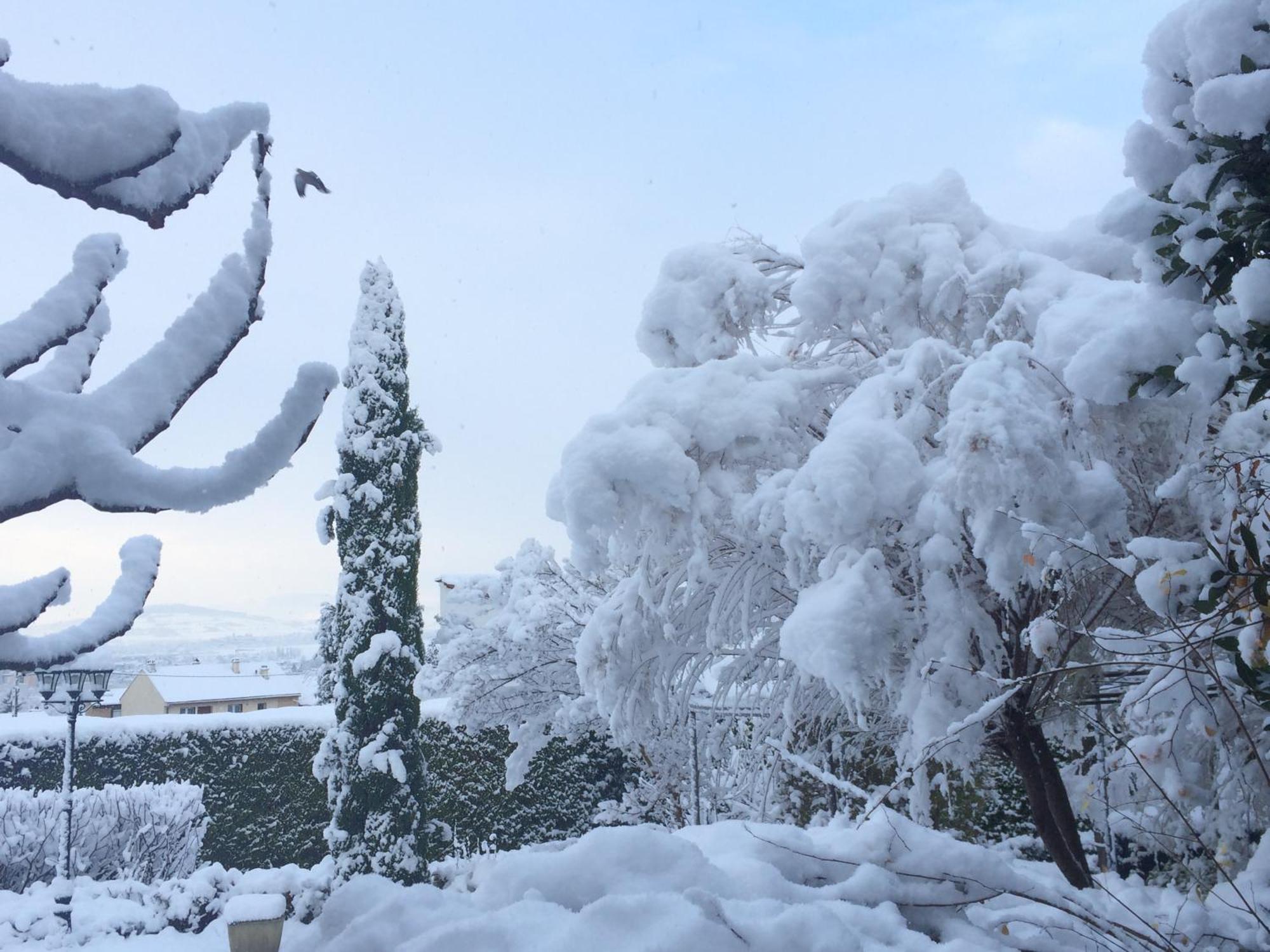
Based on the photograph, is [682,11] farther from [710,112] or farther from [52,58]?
[52,58]

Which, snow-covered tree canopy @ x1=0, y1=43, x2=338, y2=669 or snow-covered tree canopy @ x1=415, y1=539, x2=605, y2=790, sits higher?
snow-covered tree canopy @ x1=0, y1=43, x2=338, y2=669

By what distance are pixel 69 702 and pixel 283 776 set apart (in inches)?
151

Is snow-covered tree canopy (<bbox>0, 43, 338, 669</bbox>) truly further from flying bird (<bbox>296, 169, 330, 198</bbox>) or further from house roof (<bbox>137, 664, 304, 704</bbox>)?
house roof (<bbox>137, 664, 304, 704</bbox>)

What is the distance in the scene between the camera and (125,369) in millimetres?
1248

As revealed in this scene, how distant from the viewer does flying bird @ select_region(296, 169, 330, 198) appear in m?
1.47

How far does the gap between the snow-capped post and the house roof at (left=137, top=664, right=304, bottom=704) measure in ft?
105

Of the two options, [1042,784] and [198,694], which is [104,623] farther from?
[198,694]

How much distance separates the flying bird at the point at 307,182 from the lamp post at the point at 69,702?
314 inches

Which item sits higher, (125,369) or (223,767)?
(125,369)

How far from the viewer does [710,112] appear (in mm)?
4633

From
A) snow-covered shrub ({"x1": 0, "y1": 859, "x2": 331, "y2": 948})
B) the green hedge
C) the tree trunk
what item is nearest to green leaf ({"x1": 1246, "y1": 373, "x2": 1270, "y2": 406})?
the tree trunk

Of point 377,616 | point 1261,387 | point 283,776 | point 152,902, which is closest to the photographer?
point 1261,387

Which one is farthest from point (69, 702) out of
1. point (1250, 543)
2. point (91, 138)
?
point (1250, 543)

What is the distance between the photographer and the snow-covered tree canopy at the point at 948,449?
8.02 feet
